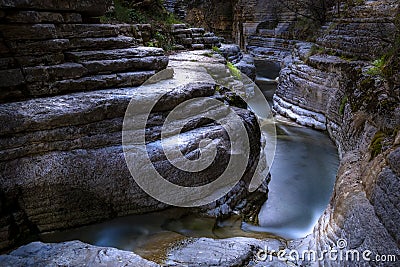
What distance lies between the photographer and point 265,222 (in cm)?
498

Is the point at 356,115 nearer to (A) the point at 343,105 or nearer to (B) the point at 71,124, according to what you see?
(A) the point at 343,105

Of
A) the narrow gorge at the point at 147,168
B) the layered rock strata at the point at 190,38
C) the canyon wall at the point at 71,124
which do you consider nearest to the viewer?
the narrow gorge at the point at 147,168

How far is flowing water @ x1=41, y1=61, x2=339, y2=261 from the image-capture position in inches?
160

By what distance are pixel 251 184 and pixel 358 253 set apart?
2.67 meters

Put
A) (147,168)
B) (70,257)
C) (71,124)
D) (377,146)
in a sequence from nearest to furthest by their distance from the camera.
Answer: (70,257) → (377,146) → (71,124) → (147,168)

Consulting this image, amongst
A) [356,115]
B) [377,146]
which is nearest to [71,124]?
[377,146]

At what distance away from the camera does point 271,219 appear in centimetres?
508

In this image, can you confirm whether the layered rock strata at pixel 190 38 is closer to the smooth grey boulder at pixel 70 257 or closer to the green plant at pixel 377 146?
the green plant at pixel 377 146

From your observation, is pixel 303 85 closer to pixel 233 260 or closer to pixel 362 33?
pixel 362 33

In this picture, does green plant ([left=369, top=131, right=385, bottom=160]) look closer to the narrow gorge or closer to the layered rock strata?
the narrow gorge

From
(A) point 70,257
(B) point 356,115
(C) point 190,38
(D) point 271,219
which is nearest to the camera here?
(A) point 70,257

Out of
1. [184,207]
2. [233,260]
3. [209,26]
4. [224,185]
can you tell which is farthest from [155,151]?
[209,26]

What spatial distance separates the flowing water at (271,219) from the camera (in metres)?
4.05

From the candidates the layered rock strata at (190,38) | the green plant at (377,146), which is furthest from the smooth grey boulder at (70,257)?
the layered rock strata at (190,38)
